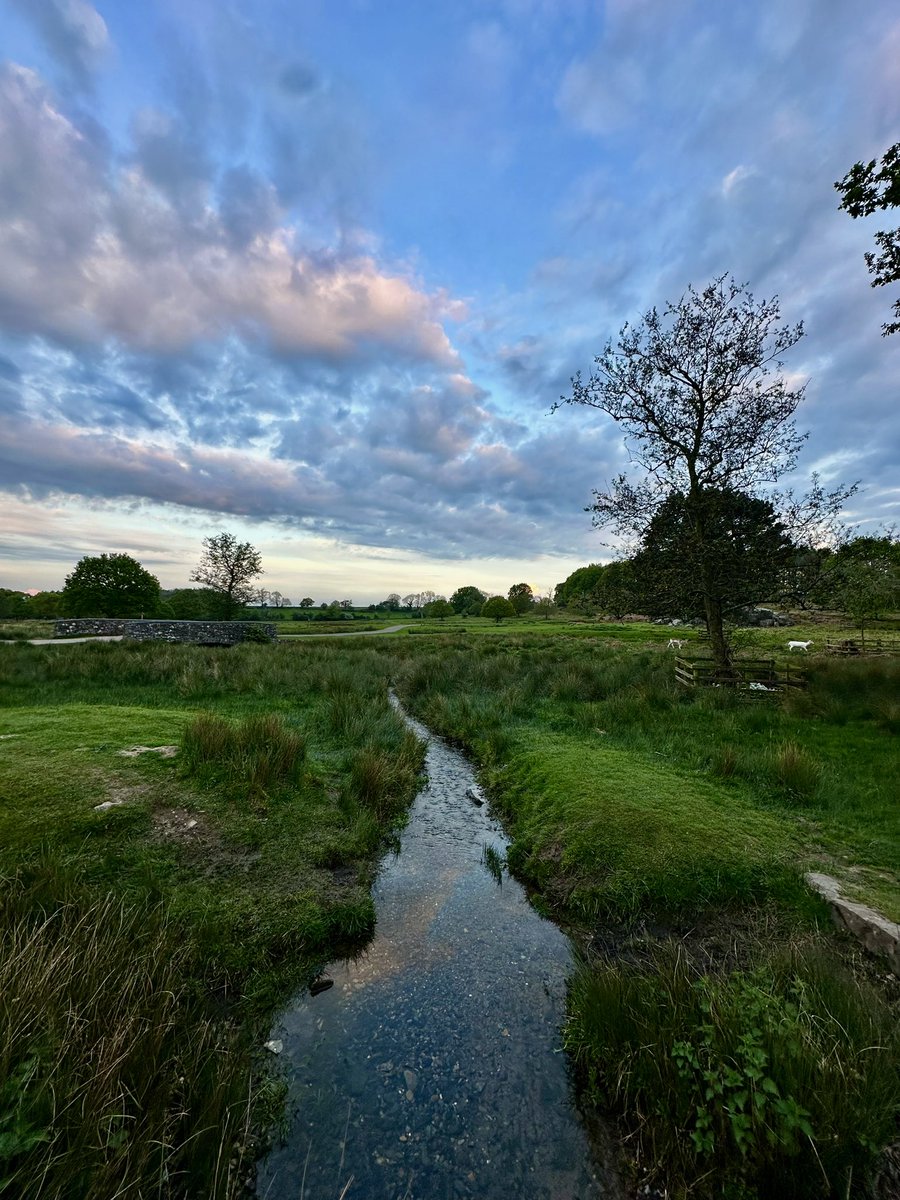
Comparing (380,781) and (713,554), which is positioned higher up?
(713,554)

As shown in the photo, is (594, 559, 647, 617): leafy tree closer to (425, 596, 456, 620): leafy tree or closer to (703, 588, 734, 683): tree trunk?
(703, 588, 734, 683): tree trunk

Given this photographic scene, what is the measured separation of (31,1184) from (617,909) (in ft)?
15.9

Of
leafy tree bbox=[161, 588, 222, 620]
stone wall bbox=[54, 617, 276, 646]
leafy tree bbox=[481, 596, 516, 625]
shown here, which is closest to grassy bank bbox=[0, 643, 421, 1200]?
stone wall bbox=[54, 617, 276, 646]

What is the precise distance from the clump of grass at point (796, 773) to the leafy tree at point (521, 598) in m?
88.7

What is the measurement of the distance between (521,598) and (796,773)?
104837 millimetres

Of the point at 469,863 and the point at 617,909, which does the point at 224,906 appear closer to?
the point at 469,863

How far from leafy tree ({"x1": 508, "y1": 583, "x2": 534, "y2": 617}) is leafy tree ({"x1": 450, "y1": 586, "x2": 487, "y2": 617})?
34.5ft

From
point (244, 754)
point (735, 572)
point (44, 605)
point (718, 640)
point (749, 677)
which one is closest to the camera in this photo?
point (244, 754)

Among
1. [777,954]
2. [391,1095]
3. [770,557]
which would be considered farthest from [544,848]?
[770,557]

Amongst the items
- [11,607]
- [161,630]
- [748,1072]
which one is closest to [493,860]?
[748,1072]

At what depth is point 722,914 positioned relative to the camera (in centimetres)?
492

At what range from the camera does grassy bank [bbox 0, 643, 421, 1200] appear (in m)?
2.43

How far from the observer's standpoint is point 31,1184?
1.95 metres

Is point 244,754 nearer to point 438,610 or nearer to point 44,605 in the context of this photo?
point 44,605
